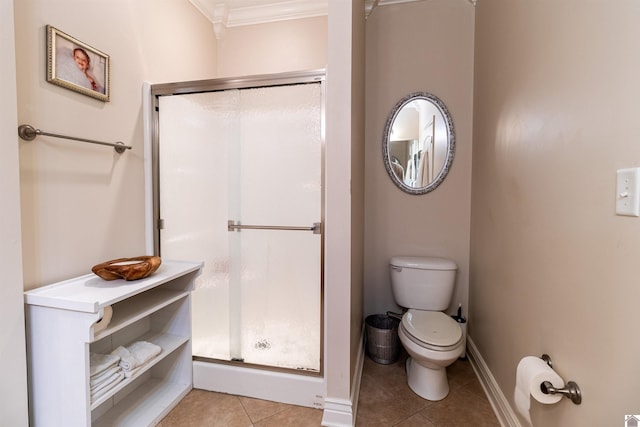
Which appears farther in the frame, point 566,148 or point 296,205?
point 296,205

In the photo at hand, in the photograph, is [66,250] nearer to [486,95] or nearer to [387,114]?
[387,114]

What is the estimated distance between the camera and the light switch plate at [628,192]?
73 centimetres

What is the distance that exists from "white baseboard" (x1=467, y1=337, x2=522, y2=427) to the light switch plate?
112 centimetres

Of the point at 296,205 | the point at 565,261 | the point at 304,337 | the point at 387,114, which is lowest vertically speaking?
the point at 304,337

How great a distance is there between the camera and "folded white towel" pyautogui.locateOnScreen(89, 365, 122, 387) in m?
1.22

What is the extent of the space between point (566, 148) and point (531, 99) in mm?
382

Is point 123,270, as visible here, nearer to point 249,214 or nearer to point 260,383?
point 249,214

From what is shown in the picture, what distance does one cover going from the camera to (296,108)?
5.44ft

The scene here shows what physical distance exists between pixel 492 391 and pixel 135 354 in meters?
1.91

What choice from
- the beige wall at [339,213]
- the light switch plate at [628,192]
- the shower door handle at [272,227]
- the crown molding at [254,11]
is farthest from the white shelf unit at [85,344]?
the crown molding at [254,11]

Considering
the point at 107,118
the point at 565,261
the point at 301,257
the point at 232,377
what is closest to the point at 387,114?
the point at 301,257

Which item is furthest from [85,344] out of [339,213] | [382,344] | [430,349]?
[382,344]

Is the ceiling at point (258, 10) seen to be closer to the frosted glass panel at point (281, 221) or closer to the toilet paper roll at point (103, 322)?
the frosted glass panel at point (281, 221)

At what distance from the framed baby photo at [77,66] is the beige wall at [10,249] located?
19cm
